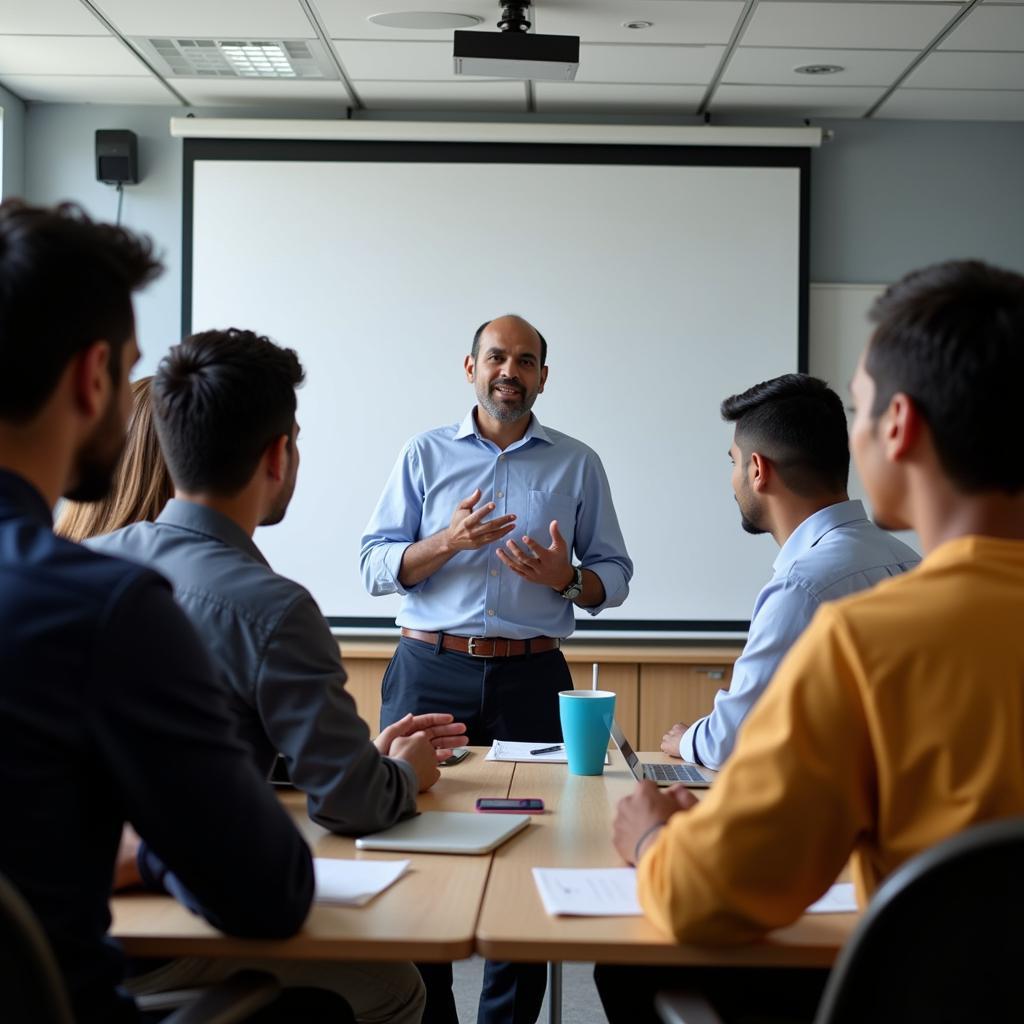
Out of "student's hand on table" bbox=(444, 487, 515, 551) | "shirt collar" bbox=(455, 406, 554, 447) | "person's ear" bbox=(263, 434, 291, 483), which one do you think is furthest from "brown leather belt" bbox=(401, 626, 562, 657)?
"person's ear" bbox=(263, 434, 291, 483)

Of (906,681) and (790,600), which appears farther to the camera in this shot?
(790,600)

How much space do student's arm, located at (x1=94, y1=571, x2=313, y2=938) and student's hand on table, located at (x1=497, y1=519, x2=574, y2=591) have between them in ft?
5.68

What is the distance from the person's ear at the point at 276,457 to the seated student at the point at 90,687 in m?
0.45

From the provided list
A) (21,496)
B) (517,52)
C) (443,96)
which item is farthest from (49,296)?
(443,96)

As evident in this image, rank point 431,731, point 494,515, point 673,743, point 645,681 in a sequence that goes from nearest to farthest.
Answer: point 431,731 → point 673,743 → point 494,515 → point 645,681

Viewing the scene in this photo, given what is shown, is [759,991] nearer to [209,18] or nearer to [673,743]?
[673,743]

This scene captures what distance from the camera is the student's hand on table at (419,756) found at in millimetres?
1871

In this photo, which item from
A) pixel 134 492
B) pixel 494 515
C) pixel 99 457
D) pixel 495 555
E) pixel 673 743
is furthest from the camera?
pixel 494 515

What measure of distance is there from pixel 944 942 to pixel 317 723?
2.73ft

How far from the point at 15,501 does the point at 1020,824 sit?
93 centimetres

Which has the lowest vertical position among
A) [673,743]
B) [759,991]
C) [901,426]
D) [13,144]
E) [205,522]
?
[759,991]

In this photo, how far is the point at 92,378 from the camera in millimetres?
1161

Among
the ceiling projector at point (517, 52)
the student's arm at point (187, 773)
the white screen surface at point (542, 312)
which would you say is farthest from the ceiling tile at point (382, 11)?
the student's arm at point (187, 773)

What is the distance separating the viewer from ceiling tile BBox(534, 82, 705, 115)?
455cm
